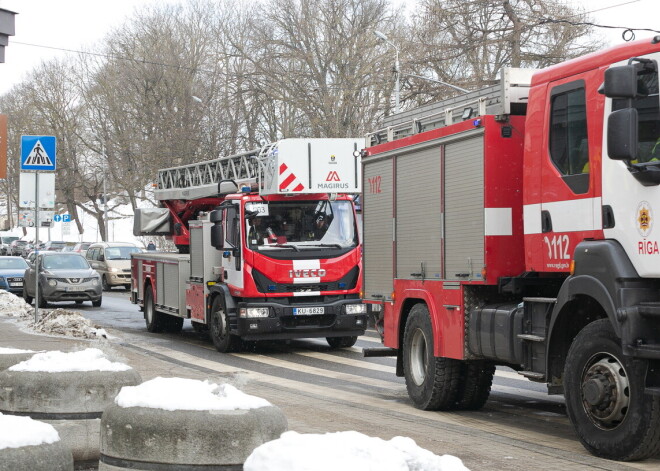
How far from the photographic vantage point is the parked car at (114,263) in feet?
131

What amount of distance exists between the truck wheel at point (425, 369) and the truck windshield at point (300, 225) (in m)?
5.95

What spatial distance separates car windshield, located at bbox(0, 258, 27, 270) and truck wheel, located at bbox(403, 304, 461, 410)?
26.8 metres

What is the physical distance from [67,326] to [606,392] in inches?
524

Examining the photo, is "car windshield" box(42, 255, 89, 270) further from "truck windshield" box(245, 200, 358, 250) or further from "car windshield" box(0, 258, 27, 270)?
"truck windshield" box(245, 200, 358, 250)

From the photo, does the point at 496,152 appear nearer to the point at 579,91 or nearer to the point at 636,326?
the point at 579,91

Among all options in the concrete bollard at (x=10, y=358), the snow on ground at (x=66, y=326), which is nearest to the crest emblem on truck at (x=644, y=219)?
the concrete bollard at (x=10, y=358)

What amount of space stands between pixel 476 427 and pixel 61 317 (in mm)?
11899

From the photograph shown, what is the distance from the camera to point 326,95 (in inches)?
1785

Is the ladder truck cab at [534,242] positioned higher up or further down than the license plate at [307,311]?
higher up

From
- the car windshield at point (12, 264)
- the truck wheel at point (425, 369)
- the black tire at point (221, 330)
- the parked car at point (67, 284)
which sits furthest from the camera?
the car windshield at point (12, 264)

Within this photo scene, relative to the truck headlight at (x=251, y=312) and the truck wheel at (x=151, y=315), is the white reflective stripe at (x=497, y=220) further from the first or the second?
the truck wheel at (x=151, y=315)

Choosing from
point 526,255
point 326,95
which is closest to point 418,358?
point 526,255

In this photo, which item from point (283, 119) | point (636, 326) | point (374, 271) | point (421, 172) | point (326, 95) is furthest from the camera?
point (283, 119)

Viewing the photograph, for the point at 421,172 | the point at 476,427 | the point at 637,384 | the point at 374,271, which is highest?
the point at 421,172
